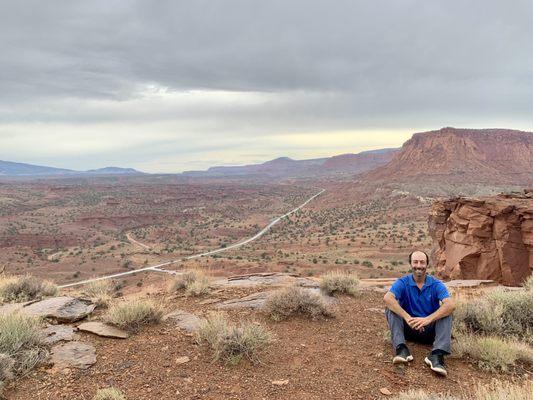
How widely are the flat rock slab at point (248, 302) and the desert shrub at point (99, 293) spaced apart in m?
2.25

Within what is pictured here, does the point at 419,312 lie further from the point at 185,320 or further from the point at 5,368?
the point at 5,368

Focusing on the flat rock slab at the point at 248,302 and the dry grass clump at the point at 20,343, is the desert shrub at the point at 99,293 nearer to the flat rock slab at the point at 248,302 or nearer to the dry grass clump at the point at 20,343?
the dry grass clump at the point at 20,343

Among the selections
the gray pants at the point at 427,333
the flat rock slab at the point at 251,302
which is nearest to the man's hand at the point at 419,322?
the gray pants at the point at 427,333

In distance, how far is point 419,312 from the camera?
5.20m

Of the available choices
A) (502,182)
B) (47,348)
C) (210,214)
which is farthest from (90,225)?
(502,182)

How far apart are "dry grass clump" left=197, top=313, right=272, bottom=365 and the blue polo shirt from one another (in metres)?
1.93

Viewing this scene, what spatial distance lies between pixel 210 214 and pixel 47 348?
69649 millimetres

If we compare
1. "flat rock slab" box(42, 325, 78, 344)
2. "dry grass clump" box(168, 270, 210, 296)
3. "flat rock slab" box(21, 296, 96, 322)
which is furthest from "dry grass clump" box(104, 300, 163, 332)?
"dry grass clump" box(168, 270, 210, 296)

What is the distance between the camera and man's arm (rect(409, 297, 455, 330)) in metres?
4.83

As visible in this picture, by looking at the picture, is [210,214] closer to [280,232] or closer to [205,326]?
[280,232]

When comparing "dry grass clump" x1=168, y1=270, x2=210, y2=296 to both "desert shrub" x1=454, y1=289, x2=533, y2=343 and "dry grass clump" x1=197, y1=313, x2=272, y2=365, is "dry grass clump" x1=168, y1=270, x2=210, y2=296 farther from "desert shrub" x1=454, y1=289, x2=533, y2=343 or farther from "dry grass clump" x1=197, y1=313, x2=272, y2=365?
"desert shrub" x1=454, y1=289, x2=533, y2=343

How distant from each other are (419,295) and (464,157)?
97.0 m

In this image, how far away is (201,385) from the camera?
14.5ft

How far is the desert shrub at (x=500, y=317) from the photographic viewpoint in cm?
570
